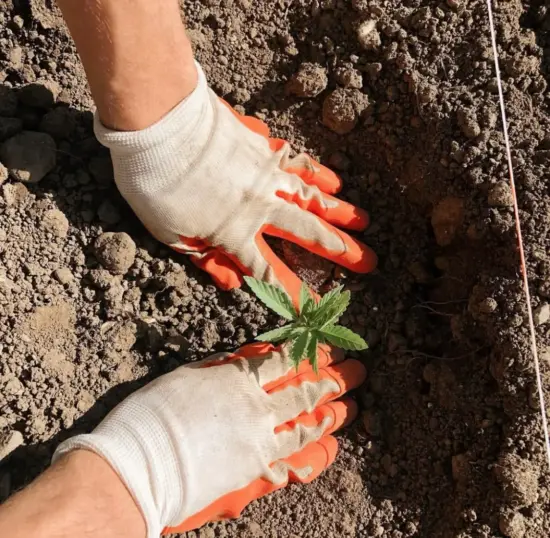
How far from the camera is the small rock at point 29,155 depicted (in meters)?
2.06

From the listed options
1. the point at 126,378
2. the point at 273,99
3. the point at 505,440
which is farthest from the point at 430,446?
the point at 273,99

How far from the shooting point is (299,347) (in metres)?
1.93

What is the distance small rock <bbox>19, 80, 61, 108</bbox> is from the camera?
215 cm

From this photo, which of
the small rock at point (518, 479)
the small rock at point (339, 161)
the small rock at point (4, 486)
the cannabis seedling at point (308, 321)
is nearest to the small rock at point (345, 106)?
the small rock at point (339, 161)

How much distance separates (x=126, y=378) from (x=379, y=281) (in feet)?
3.10

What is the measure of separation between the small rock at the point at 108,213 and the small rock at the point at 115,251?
0.05m

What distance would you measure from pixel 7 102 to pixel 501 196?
164 cm

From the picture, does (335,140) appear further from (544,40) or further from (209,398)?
(209,398)

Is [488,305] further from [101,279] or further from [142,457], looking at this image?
[101,279]

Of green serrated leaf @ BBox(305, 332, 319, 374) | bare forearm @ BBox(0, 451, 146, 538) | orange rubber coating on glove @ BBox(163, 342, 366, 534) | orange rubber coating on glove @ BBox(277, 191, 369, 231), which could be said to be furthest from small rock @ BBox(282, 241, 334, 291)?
bare forearm @ BBox(0, 451, 146, 538)

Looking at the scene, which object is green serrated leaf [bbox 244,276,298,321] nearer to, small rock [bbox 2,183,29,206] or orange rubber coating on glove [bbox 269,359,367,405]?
orange rubber coating on glove [bbox 269,359,367,405]

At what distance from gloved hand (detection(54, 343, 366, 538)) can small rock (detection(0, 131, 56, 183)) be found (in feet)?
2.57

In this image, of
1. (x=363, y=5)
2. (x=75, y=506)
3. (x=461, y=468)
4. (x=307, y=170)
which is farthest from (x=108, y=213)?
(x=461, y=468)

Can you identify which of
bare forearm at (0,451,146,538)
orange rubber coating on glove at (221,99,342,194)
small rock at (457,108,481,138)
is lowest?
bare forearm at (0,451,146,538)
